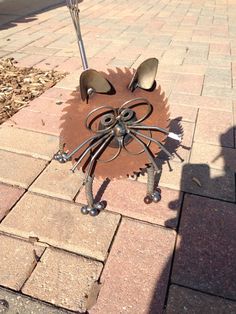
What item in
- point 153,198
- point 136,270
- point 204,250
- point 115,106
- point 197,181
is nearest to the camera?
point 115,106

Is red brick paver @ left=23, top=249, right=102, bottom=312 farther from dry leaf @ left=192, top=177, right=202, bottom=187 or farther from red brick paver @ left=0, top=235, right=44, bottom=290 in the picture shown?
dry leaf @ left=192, top=177, right=202, bottom=187

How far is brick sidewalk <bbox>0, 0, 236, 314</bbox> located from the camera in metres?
1.89

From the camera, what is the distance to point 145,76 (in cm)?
193

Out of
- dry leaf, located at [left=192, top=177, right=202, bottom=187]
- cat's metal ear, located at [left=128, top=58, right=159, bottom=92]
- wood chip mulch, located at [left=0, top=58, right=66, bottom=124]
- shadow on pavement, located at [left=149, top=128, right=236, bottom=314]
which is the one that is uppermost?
cat's metal ear, located at [left=128, top=58, right=159, bottom=92]

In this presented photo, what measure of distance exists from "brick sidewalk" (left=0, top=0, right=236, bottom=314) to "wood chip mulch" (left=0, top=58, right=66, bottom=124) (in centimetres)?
15

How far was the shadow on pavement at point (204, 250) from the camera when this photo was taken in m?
1.87

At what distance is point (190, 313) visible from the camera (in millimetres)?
1813

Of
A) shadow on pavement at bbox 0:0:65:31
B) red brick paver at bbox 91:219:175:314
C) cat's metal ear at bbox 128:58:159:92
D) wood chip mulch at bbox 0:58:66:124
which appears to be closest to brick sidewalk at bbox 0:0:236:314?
red brick paver at bbox 91:219:175:314

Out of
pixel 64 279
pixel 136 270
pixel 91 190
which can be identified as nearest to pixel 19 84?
pixel 91 190

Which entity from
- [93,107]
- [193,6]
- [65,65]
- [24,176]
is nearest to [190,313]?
[93,107]

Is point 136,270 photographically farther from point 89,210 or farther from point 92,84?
point 92,84

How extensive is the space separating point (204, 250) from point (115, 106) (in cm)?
114

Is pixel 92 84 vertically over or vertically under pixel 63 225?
over

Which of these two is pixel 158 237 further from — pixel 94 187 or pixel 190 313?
pixel 94 187
